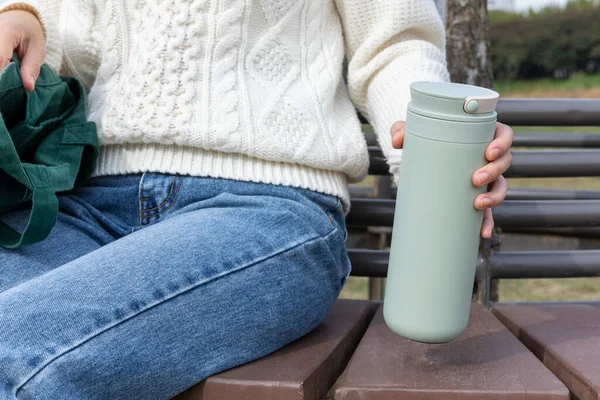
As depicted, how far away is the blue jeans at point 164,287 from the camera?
122cm

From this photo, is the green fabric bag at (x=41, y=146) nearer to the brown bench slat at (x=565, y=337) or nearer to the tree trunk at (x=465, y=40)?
the brown bench slat at (x=565, y=337)

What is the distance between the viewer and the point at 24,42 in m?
1.69

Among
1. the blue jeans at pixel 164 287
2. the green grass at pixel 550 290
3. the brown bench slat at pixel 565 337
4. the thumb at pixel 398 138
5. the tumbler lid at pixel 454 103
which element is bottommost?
the green grass at pixel 550 290

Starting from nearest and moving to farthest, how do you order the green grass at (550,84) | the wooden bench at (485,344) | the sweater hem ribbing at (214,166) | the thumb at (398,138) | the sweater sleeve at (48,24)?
1. the wooden bench at (485,344)
2. the thumb at (398,138)
3. the sweater hem ribbing at (214,166)
4. the sweater sleeve at (48,24)
5. the green grass at (550,84)

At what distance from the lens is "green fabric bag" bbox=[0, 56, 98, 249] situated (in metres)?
1.49

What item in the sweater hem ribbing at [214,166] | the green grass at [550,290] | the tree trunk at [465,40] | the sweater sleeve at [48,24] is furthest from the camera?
the green grass at [550,290]

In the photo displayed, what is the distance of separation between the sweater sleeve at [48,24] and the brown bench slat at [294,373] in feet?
2.79

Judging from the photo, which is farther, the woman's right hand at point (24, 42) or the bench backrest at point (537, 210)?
the bench backrest at point (537, 210)

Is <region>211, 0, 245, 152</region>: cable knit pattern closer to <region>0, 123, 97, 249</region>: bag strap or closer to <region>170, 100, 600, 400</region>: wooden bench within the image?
<region>0, 123, 97, 249</region>: bag strap

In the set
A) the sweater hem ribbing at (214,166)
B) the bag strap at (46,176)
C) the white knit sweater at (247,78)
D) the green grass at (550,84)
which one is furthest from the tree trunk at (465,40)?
the green grass at (550,84)

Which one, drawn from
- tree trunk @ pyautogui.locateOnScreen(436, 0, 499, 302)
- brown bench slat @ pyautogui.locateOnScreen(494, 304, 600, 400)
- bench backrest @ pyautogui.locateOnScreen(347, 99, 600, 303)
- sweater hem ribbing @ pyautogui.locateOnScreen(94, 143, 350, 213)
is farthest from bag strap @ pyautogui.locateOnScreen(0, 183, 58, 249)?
tree trunk @ pyautogui.locateOnScreen(436, 0, 499, 302)

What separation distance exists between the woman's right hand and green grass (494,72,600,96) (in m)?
12.7

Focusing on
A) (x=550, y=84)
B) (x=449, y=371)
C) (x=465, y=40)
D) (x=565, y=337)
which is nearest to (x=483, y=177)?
(x=449, y=371)

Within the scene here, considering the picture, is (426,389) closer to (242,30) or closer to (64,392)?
(64,392)
